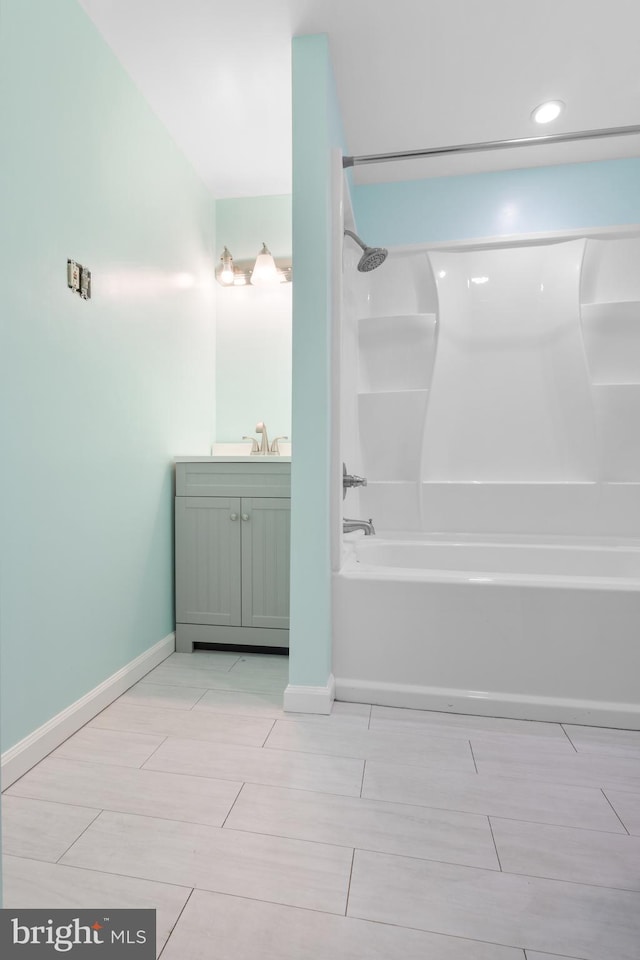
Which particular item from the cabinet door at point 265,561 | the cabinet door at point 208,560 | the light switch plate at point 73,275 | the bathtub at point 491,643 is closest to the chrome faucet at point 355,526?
the bathtub at point 491,643

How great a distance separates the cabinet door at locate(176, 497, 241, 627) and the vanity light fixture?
130 centimetres

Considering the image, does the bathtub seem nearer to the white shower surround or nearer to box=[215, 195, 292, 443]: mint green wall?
the white shower surround

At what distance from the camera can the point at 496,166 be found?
8.80 feet

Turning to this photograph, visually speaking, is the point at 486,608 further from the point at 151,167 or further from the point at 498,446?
the point at 151,167

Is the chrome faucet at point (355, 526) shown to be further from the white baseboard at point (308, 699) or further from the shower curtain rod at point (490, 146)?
the shower curtain rod at point (490, 146)

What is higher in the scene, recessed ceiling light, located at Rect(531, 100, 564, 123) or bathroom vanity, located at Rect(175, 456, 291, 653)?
recessed ceiling light, located at Rect(531, 100, 564, 123)

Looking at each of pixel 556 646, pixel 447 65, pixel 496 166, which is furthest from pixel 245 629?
pixel 496 166

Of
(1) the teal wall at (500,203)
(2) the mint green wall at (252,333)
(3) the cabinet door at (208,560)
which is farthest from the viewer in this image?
(2) the mint green wall at (252,333)

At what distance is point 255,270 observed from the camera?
283 cm

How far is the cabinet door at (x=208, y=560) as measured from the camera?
238 centimetres

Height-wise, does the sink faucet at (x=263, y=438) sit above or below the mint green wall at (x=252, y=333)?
below

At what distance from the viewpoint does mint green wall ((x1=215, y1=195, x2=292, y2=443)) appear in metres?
2.91

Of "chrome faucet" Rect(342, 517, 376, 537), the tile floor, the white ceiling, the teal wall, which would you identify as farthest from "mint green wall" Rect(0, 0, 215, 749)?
the teal wall

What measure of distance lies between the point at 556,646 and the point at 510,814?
2.01ft
